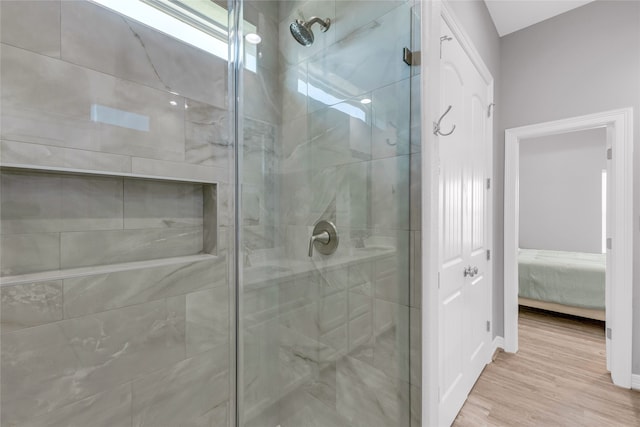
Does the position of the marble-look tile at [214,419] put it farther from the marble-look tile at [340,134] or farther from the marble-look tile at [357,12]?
the marble-look tile at [357,12]

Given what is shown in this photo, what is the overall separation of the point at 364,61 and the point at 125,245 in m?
1.25

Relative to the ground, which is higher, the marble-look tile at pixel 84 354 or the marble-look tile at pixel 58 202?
the marble-look tile at pixel 58 202

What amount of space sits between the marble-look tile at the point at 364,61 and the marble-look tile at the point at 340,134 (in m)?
0.07

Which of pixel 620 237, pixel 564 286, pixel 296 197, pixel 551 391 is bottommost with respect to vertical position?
pixel 551 391

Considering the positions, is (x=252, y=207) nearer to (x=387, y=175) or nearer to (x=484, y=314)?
(x=387, y=175)

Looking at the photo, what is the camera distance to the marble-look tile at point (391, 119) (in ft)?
3.69

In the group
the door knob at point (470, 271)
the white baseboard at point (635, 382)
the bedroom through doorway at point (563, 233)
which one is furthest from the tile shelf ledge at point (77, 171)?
the bedroom through doorway at point (563, 233)

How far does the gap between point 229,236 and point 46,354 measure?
2.38 feet

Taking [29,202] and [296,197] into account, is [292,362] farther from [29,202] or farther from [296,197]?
[29,202]

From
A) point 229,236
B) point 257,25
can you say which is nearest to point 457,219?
point 229,236

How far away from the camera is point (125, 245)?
1.12 m

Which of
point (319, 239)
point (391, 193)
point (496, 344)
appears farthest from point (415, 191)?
point (496, 344)

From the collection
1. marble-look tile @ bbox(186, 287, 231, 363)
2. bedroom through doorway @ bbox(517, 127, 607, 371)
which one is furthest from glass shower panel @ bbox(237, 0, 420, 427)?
bedroom through doorway @ bbox(517, 127, 607, 371)

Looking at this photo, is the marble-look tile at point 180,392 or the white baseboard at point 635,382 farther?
the white baseboard at point 635,382
